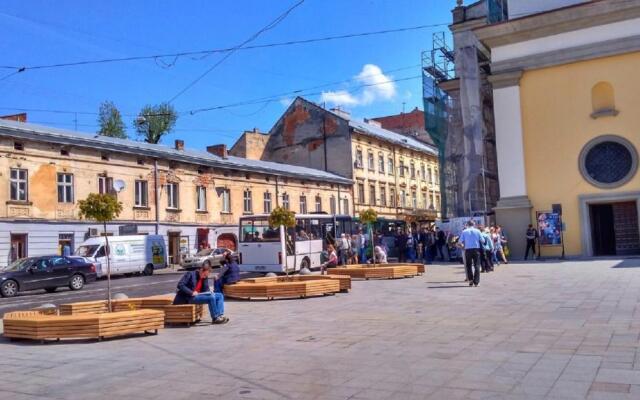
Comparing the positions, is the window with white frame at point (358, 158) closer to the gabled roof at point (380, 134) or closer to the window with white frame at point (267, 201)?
the gabled roof at point (380, 134)

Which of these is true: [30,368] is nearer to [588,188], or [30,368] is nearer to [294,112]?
[588,188]

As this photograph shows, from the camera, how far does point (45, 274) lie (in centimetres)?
2400

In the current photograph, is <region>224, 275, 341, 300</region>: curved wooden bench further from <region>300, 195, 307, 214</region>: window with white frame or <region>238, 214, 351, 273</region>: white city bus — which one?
<region>300, 195, 307, 214</region>: window with white frame

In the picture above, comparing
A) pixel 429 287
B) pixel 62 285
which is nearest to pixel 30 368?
pixel 429 287

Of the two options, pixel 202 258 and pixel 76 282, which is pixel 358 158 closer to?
pixel 202 258

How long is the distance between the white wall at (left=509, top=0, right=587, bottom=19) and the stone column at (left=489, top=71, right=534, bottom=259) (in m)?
3.89

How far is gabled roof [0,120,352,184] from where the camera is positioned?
31812mm

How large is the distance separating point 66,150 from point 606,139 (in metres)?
27.8

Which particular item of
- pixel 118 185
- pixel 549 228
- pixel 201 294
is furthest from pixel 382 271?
pixel 118 185

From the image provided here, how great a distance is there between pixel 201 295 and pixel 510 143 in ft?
72.7

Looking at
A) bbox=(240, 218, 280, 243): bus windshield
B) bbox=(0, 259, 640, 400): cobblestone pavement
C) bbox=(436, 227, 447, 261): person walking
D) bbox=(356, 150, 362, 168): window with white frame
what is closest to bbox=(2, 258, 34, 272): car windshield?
bbox=(240, 218, 280, 243): bus windshield

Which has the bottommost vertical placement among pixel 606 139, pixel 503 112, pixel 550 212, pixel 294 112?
pixel 550 212

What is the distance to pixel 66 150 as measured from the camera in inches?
1337

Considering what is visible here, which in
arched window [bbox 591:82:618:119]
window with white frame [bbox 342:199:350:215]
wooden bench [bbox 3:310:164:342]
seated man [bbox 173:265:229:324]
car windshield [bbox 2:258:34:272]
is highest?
arched window [bbox 591:82:618:119]
